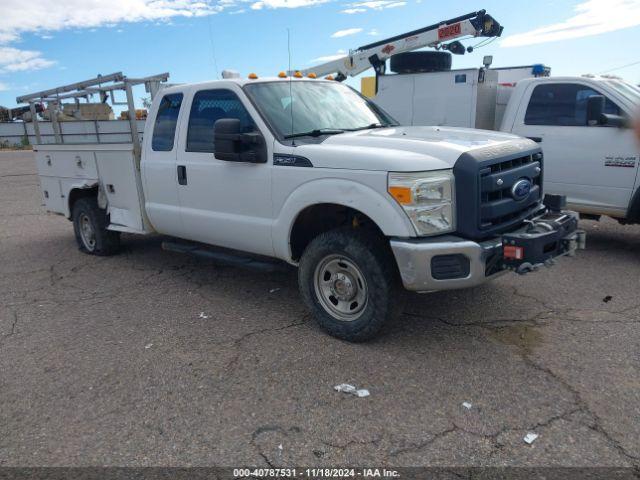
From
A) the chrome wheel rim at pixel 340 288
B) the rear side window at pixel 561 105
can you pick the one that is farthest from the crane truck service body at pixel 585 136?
the chrome wheel rim at pixel 340 288

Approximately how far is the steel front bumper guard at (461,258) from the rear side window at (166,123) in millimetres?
2809

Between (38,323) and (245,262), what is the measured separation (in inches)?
75.6

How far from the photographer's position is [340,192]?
366cm

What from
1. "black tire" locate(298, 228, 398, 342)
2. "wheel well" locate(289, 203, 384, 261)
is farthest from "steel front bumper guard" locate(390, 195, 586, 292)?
"wheel well" locate(289, 203, 384, 261)

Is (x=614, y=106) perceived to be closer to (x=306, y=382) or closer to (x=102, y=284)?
(x=306, y=382)

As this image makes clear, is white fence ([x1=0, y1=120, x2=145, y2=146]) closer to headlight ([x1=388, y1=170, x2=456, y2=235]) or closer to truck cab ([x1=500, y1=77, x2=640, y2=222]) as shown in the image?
headlight ([x1=388, y1=170, x2=456, y2=235])

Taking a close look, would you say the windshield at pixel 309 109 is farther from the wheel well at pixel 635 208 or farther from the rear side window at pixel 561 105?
the wheel well at pixel 635 208

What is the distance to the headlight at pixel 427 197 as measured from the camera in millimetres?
3336

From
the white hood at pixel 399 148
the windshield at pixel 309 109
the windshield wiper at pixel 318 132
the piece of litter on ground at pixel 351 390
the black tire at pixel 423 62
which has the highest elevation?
the black tire at pixel 423 62

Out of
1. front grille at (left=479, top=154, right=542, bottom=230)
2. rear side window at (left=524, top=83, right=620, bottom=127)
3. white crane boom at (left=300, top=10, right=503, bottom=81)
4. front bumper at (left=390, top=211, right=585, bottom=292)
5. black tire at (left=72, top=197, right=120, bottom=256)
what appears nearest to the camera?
front bumper at (left=390, top=211, right=585, bottom=292)

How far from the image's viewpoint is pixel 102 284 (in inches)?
219

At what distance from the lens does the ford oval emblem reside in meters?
3.73

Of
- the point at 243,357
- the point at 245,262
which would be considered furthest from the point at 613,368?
the point at 245,262

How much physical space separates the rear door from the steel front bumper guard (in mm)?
3009
